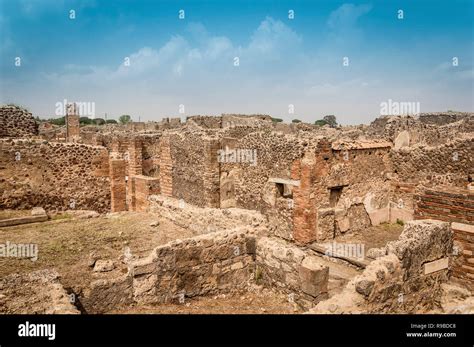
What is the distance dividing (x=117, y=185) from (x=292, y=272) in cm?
865

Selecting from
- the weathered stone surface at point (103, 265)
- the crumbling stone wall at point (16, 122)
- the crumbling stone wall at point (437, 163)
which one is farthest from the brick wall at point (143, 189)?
the crumbling stone wall at point (437, 163)

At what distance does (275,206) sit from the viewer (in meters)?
11.3

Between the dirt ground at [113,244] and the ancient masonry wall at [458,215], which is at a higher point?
the ancient masonry wall at [458,215]

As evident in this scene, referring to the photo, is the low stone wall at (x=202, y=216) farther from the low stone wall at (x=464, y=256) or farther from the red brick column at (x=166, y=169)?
the low stone wall at (x=464, y=256)

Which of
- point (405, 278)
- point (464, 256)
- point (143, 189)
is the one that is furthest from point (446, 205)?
point (143, 189)

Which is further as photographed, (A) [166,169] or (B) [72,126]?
(B) [72,126]

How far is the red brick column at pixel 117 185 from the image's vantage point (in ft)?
42.0

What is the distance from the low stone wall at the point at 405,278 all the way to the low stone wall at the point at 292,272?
73 cm

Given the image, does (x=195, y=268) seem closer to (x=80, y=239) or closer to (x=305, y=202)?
(x=80, y=239)

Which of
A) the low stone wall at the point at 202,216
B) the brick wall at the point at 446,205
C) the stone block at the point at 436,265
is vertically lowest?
the stone block at the point at 436,265

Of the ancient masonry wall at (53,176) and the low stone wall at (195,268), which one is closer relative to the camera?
the low stone wall at (195,268)

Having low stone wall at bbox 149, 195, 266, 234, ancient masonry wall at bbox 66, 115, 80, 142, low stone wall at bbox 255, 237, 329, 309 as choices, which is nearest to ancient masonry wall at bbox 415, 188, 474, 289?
low stone wall at bbox 255, 237, 329, 309
